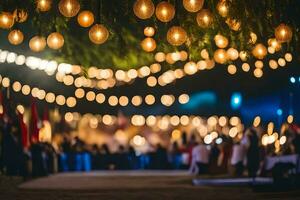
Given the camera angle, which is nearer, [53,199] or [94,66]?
[53,199]

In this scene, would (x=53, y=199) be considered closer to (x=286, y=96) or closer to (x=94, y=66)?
(x=286, y=96)

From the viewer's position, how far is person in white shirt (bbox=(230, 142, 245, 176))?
19995 millimetres

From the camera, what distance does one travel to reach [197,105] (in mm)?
26203

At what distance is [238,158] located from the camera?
2003cm

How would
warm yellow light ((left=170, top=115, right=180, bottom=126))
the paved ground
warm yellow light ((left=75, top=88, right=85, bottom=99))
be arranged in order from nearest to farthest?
the paved ground, warm yellow light ((left=75, top=88, right=85, bottom=99)), warm yellow light ((left=170, top=115, right=180, bottom=126))

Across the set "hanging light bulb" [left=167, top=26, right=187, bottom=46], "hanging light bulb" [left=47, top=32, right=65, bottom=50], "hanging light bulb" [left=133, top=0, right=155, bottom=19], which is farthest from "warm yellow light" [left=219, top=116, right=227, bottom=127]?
"hanging light bulb" [left=133, top=0, right=155, bottom=19]

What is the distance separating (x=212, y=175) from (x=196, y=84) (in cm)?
413

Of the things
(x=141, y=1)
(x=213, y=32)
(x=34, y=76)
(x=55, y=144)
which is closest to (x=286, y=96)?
(x=213, y=32)

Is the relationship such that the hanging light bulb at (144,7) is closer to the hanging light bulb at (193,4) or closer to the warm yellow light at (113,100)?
the hanging light bulb at (193,4)

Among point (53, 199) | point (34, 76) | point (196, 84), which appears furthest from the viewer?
point (196, 84)

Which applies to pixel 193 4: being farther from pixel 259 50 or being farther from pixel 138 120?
pixel 138 120

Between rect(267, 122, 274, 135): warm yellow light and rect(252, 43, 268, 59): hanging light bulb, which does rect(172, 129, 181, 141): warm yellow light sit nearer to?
rect(267, 122, 274, 135): warm yellow light

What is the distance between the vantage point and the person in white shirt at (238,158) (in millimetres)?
19995

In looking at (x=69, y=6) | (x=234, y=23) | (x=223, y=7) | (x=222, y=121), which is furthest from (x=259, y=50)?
(x=222, y=121)
